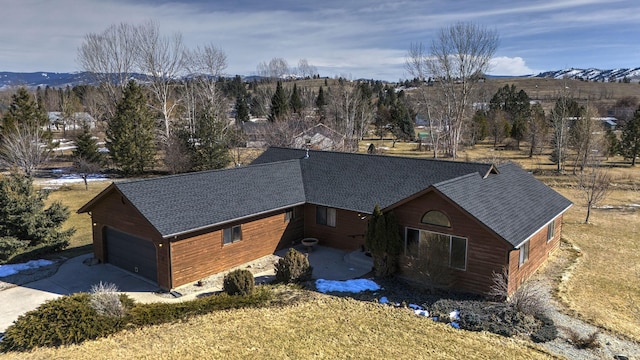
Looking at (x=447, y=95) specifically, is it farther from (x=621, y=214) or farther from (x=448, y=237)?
(x=448, y=237)

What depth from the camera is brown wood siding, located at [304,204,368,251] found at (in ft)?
64.8

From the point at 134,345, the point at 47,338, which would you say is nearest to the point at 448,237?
the point at 134,345

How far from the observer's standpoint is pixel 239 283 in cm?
1454

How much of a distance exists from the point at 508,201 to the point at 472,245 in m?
3.39

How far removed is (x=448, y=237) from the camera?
615 inches

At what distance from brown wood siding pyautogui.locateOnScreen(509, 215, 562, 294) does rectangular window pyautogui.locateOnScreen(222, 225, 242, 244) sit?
10543 millimetres

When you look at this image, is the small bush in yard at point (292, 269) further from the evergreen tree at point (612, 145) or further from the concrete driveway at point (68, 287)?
the evergreen tree at point (612, 145)

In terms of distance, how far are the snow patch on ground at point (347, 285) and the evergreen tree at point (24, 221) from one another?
1311cm

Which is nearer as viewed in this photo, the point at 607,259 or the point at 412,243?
the point at 412,243

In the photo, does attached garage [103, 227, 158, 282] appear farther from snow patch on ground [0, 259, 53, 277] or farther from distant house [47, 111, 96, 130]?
distant house [47, 111, 96, 130]

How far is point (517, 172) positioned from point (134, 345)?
709 inches

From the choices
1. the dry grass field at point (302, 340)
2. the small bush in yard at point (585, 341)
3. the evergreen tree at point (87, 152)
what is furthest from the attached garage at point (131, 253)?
the evergreen tree at point (87, 152)

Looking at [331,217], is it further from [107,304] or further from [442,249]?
[107,304]

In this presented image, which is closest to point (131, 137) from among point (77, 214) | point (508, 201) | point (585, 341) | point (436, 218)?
point (77, 214)
